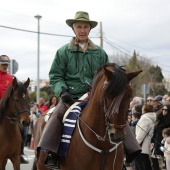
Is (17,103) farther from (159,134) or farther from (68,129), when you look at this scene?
(159,134)

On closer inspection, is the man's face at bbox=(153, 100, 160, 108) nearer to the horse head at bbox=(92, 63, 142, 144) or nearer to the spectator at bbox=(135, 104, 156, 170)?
the spectator at bbox=(135, 104, 156, 170)

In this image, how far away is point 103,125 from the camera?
194 inches

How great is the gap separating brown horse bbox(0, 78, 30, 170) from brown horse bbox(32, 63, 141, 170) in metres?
3.17

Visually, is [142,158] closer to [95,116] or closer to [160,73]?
[95,116]

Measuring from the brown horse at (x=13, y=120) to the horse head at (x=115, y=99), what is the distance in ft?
13.1

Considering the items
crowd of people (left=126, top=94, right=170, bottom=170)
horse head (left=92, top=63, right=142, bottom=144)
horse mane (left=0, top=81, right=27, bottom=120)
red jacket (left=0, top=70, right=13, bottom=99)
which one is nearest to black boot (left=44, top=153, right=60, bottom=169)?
horse head (left=92, top=63, right=142, bottom=144)

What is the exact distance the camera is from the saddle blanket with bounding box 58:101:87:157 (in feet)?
17.8

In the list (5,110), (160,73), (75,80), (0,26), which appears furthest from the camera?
(160,73)

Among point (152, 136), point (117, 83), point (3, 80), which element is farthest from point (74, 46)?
point (152, 136)

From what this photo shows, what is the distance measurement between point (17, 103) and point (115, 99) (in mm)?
4356

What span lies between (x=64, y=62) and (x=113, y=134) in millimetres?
2052

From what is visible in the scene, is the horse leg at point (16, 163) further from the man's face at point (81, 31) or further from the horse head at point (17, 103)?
the man's face at point (81, 31)

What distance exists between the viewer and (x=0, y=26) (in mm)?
24172

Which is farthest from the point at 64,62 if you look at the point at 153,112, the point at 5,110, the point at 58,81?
the point at 153,112
